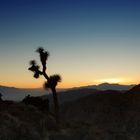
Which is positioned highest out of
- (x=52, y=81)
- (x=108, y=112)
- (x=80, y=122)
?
(x=52, y=81)

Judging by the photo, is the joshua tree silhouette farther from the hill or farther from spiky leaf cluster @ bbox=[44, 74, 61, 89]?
the hill

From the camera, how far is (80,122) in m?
42.3

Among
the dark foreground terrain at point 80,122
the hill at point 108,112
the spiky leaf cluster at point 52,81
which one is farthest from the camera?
the hill at point 108,112

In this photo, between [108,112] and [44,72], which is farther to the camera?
[108,112]

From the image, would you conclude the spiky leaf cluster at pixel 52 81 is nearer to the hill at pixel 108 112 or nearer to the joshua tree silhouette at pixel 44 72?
the joshua tree silhouette at pixel 44 72

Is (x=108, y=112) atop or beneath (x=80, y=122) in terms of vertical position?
atop

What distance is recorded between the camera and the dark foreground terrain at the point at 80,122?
31.0 metres

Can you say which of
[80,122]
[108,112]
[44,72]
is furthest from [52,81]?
[108,112]

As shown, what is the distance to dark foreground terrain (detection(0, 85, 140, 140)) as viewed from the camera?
31.0 m

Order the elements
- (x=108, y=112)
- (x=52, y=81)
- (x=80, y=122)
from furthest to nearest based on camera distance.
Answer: (x=108, y=112) → (x=80, y=122) → (x=52, y=81)

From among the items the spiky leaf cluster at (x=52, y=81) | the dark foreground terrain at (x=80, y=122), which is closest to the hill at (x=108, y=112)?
the dark foreground terrain at (x=80, y=122)

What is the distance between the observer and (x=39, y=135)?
A: 1214 inches

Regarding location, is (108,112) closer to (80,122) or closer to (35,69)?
(80,122)

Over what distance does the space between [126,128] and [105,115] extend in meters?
7.32
